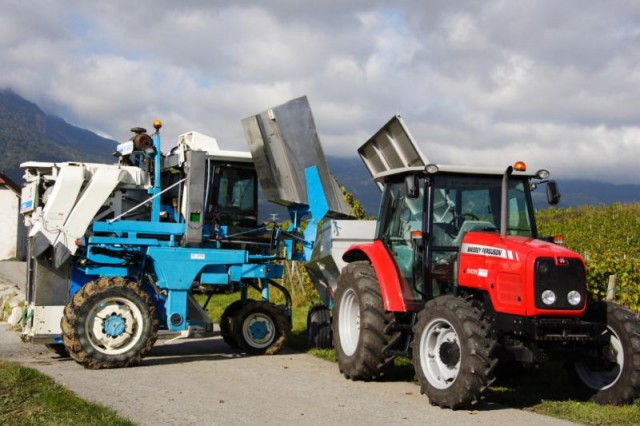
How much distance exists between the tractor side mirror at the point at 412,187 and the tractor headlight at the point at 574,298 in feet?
6.25

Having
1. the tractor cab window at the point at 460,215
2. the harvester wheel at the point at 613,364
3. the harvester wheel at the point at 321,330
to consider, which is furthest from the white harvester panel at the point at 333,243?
the harvester wheel at the point at 613,364

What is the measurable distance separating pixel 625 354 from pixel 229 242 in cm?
635

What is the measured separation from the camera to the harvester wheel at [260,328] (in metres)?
12.2

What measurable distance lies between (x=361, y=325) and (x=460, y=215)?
68.3 inches

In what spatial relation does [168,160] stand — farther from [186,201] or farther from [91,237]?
[91,237]

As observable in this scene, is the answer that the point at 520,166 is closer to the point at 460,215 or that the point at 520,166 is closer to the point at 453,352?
the point at 460,215

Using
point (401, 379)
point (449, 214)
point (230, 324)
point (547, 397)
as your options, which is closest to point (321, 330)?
point (230, 324)

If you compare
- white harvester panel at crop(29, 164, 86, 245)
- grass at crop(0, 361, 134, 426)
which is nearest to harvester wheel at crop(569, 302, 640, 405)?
grass at crop(0, 361, 134, 426)

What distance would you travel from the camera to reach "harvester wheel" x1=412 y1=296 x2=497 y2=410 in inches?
295

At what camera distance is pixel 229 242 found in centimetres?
1238

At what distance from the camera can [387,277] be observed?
931cm

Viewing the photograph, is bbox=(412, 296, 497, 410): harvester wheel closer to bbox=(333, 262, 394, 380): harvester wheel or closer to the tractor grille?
the tractor grille

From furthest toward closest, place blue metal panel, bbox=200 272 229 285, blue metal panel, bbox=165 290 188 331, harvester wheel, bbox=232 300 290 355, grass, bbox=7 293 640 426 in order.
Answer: harvester wheel, bbox=232 300 290 355 < blue metal panel, bbox=200 272 229 285 < blue metal panel, bbox=165 290 188 331 < grass, bbox=7 293 640 426

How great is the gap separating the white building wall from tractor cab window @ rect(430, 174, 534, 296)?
36.0 m
